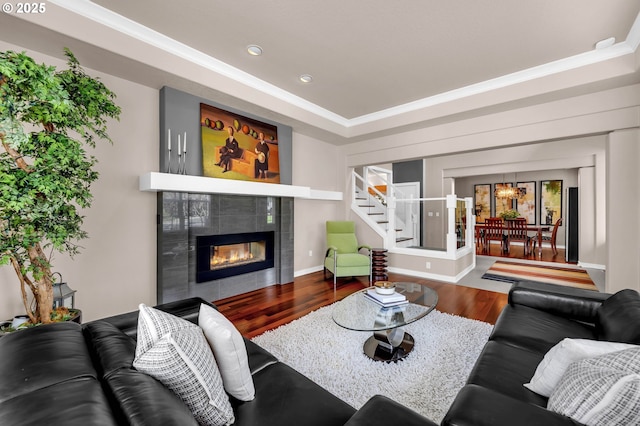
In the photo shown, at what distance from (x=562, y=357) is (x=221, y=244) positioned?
3629mm

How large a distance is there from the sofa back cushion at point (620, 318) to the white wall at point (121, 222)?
4.08 meters

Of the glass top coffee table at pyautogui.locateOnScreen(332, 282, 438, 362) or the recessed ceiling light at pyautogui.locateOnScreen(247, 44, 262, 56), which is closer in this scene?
the glass top coffee table at pyautogui.locateOnScreen(332, 282, 438, 362)

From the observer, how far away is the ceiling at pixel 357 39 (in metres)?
2.42

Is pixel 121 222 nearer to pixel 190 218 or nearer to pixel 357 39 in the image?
pixel 190 218

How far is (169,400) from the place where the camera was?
81cm

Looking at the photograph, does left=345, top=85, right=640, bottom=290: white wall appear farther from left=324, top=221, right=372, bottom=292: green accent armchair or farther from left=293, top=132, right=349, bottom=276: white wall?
left=324, top=221, right=372, bottom=292: green accent armchair

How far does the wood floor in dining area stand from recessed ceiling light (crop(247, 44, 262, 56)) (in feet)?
9.74

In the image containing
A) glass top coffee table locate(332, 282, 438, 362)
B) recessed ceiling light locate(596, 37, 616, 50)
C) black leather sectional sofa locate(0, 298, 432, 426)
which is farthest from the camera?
recessed ceiling light locate(596, 37, 616, 50)

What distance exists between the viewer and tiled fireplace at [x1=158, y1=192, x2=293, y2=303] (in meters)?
Result: 3.34

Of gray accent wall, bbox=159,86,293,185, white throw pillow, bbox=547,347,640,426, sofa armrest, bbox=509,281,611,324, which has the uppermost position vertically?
gray accent wall, bbox=159,86,293,185

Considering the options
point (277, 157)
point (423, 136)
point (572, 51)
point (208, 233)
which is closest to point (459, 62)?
point (572, 51)

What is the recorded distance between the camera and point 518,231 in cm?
745

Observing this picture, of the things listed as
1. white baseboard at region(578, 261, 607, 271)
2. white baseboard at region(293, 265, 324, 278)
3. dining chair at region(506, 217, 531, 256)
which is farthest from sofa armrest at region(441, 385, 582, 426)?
dining chair at region(506, 217, 531, 256)

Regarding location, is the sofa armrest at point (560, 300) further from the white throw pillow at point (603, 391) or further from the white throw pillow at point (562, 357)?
the white throw pillow at point (603, 391)
